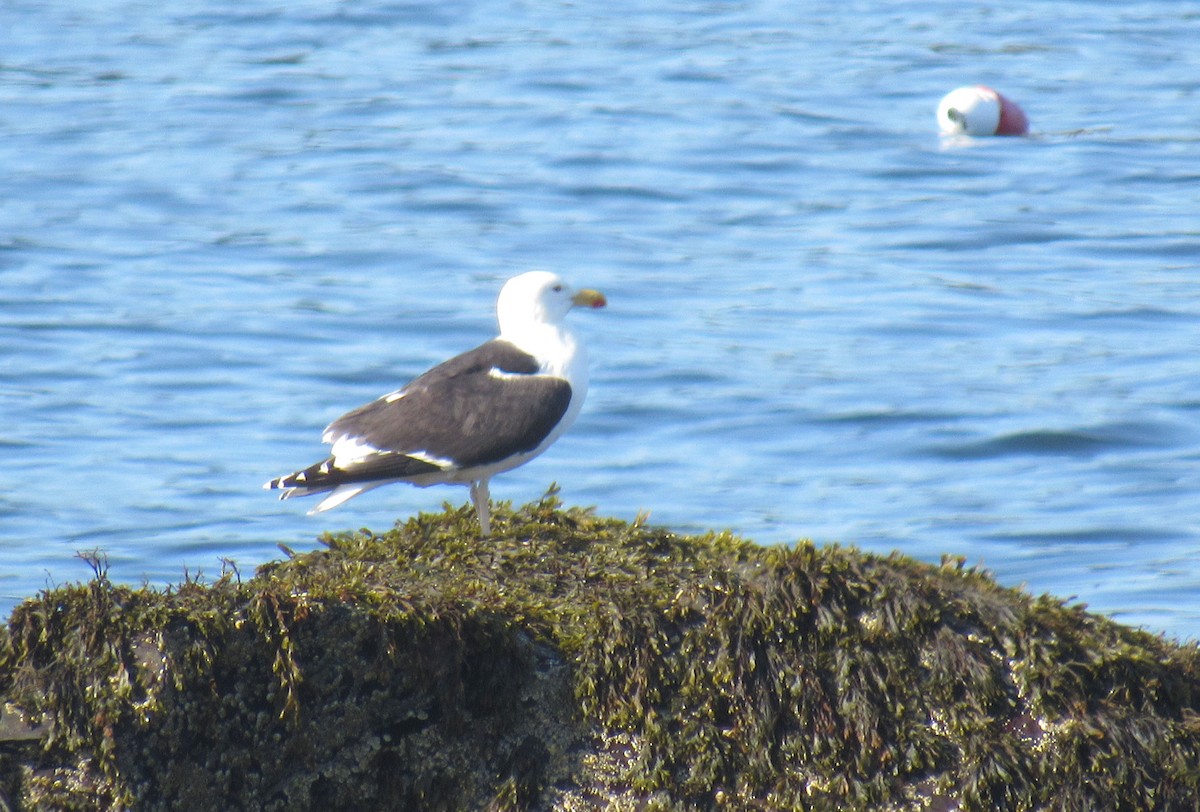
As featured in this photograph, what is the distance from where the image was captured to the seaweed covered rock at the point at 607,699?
3.87m

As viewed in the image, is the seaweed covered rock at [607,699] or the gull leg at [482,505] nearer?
the seaweed covered rock at [607,699]

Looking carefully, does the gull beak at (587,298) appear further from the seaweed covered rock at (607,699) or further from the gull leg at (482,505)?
the seaweed covered rock at (607,699)

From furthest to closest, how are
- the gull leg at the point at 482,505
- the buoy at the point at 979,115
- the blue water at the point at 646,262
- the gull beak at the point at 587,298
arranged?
the buoy at the point at 979,115 < the blue water at the point at 646,262 < the gull beak at the point at 587,298 < the gull leg at the point at 482,505

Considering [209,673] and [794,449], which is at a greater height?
[209,673]

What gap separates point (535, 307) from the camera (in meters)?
6.76

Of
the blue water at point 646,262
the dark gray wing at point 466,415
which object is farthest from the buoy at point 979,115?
the dark gray wing at point 466,415

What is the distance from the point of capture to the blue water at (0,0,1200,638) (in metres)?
9.91

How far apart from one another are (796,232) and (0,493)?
26.6 feet

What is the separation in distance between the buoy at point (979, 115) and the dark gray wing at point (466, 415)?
14259 mm

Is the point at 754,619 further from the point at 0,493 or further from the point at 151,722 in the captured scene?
the point at 0,493

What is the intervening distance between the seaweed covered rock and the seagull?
188cm

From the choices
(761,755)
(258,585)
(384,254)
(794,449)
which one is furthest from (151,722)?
(384,254)

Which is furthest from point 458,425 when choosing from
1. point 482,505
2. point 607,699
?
point 607,699

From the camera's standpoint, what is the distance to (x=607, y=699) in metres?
4.07
